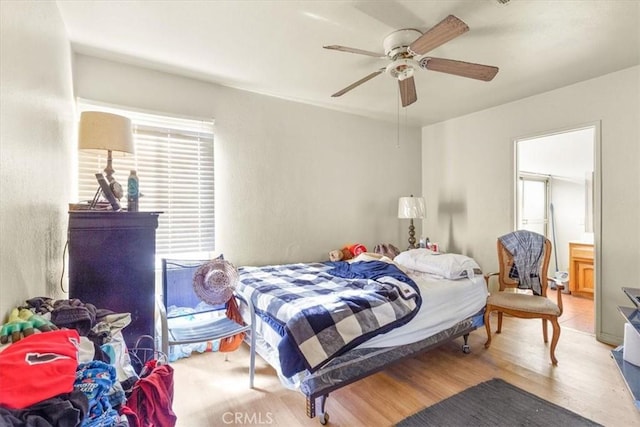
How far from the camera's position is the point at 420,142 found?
15.7 feet

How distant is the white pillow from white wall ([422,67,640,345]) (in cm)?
133

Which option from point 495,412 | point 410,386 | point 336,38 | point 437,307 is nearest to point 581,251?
point 437,307

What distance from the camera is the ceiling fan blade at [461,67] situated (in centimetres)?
204

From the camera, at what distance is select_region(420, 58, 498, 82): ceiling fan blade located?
2.04m

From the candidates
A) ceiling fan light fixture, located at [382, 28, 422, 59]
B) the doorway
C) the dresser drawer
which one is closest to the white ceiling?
ceiling fan light fixture, located at [382, 28, 422, 59]

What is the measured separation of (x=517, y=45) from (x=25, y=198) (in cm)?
325

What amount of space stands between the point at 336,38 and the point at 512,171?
8.91ft

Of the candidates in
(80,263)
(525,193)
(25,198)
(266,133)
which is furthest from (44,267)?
(525,193)

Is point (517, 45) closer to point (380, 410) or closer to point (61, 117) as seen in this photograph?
point (380, 410)

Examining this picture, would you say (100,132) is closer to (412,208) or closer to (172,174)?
(172,174)

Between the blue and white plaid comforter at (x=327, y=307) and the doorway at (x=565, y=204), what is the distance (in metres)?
2.38

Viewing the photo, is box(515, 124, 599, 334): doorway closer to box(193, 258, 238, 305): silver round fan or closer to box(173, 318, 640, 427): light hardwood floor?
box(173, 318, 640, 427): light hardwood floor

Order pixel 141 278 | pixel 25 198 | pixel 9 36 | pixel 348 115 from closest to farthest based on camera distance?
pixel 9 36, pixel 25 198, pixel 141 278, pixel 348 115

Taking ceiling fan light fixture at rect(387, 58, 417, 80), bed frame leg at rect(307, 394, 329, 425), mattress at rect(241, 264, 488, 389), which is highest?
ceiling fan light fixture at rect(387, 58, 417, 80)
